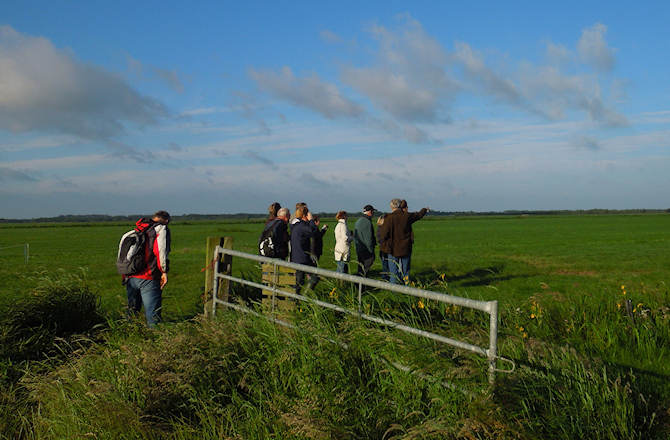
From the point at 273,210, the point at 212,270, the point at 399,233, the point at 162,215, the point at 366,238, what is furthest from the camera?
the point at 366,238

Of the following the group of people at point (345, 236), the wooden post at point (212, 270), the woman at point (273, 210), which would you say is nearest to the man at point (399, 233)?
the group of people at point (345, 236)

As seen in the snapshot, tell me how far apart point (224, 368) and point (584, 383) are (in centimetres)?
282

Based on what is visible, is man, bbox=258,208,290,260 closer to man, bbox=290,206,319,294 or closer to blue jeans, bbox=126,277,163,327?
man, bbox=290,206,319,294

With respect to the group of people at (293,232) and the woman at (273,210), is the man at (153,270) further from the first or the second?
the woman at (273,210)

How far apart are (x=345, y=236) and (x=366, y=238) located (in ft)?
1.98

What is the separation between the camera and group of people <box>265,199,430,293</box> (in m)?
9.01

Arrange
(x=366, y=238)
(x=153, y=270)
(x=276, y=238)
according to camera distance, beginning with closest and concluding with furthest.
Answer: (x=153, y=270) < (x=276, y=238) < (x=366, y=238)

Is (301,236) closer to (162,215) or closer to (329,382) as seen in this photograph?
(162,215)

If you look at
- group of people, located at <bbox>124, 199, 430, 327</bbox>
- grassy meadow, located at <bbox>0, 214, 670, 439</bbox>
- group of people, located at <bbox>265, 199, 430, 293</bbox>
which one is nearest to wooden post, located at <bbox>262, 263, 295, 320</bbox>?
group of people, located at <bbox>124, 199, 430, 327</bbox>

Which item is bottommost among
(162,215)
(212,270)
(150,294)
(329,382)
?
(329,382)

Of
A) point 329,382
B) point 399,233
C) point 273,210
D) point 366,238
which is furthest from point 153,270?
point 366,238

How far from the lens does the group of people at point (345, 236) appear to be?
901 cm

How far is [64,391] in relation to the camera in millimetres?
4758

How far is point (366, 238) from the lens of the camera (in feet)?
40.9
